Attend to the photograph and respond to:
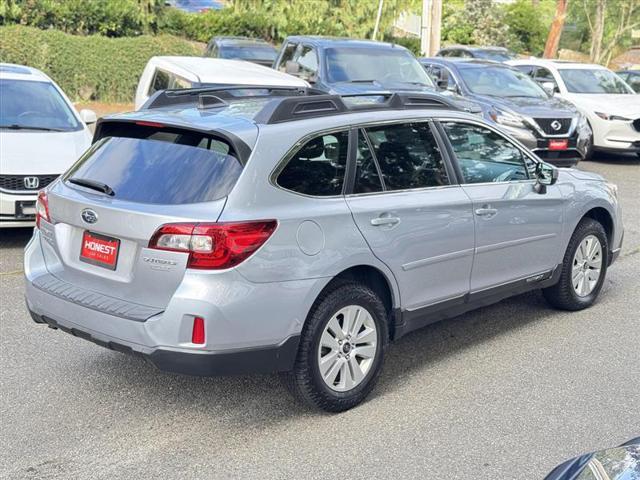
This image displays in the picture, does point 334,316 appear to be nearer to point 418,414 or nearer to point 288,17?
point 418,414

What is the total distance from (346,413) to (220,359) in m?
0.94

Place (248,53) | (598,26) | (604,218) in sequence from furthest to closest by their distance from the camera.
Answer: (598,26)
(248,53)
(604,218)

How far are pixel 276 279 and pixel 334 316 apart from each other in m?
0.49

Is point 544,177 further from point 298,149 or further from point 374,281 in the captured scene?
point 298,149

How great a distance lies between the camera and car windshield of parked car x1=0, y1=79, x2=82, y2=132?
9141 mm

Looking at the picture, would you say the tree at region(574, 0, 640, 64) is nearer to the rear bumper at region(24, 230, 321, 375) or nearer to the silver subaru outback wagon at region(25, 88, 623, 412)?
the silver subaru outback wagon at region(25, 88, 623, 412)

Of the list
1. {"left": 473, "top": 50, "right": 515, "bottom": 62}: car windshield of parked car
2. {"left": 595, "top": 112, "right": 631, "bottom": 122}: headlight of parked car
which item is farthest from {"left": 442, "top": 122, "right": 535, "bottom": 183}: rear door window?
{"left": 473, "top": 50, "right": 515, "bottom": 62}: car windshield of parked car

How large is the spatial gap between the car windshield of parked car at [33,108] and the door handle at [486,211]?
5.28 m

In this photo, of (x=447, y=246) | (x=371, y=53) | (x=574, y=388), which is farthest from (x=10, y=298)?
(x=371, y=53)

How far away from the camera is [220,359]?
4223 mm

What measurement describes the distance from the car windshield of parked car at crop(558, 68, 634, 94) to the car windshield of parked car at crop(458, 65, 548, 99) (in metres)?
1.63

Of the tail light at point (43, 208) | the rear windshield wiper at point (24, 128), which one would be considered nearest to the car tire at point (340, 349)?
the tail light at point (43, 208)

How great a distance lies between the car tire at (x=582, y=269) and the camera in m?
6.55

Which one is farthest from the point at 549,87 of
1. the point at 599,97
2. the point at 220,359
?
the point at 220,359
